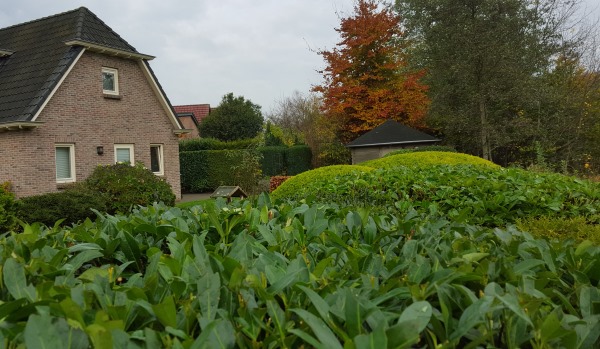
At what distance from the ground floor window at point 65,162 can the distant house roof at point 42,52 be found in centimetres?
165

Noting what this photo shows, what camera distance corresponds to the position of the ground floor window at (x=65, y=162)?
16.1 m

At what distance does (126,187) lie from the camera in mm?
14406

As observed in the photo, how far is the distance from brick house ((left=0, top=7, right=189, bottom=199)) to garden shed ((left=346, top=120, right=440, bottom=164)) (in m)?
10.3

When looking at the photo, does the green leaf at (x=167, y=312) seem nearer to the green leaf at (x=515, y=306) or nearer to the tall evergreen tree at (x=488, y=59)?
the green leaf at (x=515, y=306)

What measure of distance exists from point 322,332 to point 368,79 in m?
28.8

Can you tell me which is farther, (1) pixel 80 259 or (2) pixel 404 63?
(2) pixel 404 63

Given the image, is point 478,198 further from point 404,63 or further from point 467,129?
Answer: point 404,63

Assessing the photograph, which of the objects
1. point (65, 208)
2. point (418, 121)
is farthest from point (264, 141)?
point (65, 208)

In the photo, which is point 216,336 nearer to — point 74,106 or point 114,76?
point 74,106

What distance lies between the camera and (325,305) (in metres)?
1.28

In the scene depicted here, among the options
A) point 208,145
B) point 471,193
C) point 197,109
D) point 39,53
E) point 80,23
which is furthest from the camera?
point 197,109

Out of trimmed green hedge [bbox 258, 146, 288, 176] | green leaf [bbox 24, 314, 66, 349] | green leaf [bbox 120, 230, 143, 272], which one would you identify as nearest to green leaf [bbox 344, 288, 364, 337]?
green leaf [bbox 24, 314, 66, 349]

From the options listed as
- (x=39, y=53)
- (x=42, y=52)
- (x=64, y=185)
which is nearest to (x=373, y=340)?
(x=64, y=185)

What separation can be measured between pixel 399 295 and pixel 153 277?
2.54 feet
